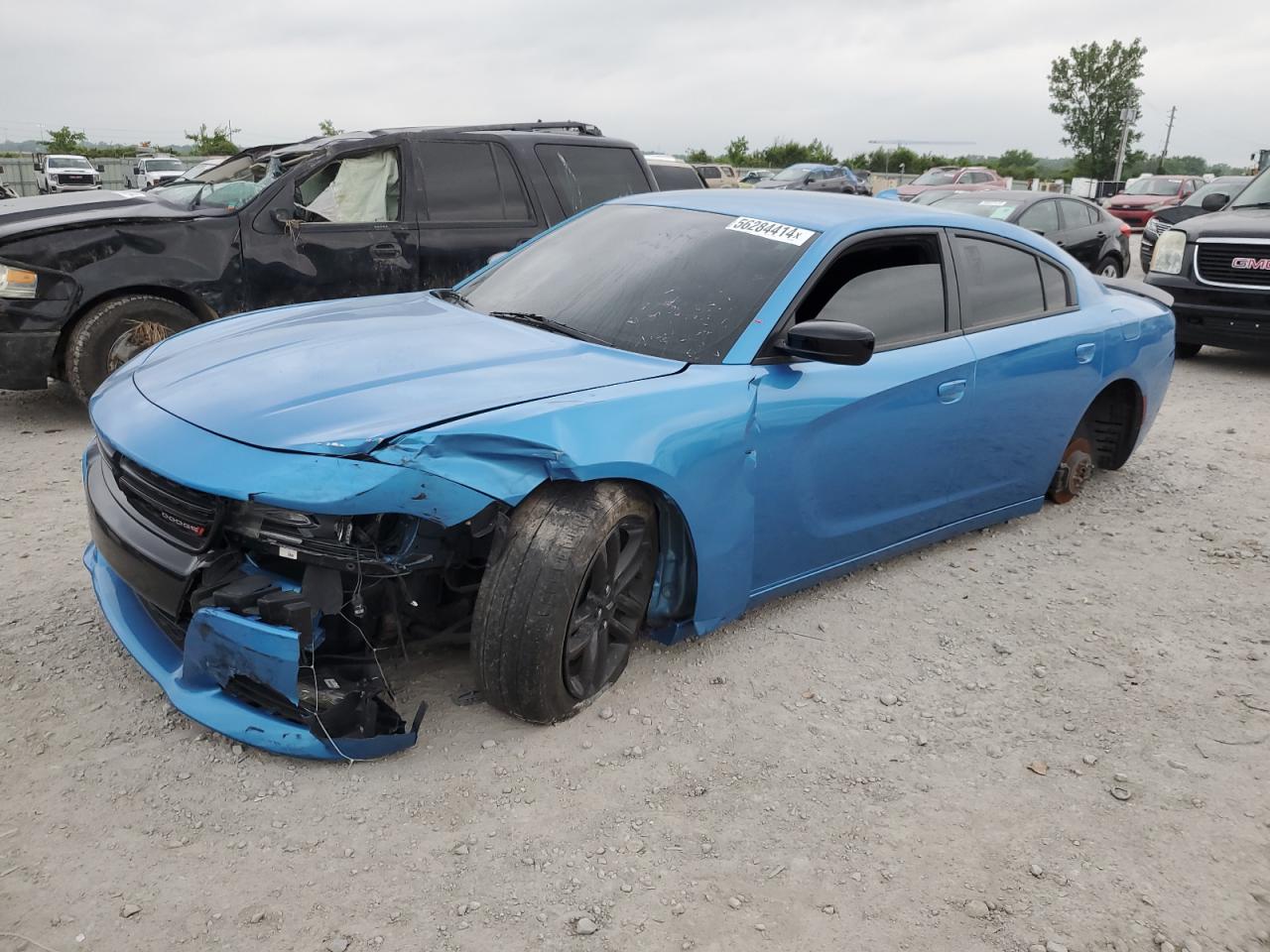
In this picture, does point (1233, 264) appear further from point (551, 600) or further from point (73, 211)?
point (73, 211)

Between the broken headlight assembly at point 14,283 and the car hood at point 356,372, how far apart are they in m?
2.45

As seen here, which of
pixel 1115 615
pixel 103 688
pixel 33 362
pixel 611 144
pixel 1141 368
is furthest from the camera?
pixel 611 144

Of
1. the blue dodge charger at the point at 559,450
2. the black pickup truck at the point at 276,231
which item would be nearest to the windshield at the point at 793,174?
the black pickup truck at the point at 276,231

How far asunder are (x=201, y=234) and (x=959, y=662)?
4810 millimetres

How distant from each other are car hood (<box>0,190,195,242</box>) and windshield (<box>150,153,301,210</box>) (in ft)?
0.67

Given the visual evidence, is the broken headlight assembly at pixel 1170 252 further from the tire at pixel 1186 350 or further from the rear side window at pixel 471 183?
the rear side window at pixel 471 183

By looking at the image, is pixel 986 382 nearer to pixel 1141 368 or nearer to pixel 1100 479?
pixel 1141 368

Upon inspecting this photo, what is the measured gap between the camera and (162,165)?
29.6 m

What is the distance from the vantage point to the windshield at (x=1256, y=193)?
913 centimetres

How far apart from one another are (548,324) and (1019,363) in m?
2.01

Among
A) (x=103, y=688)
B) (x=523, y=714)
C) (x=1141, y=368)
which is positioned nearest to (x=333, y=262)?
(x=103, y=688)

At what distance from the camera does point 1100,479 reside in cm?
554

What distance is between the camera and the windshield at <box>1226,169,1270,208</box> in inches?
360

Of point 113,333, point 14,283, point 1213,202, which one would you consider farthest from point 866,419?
point 1213,202
